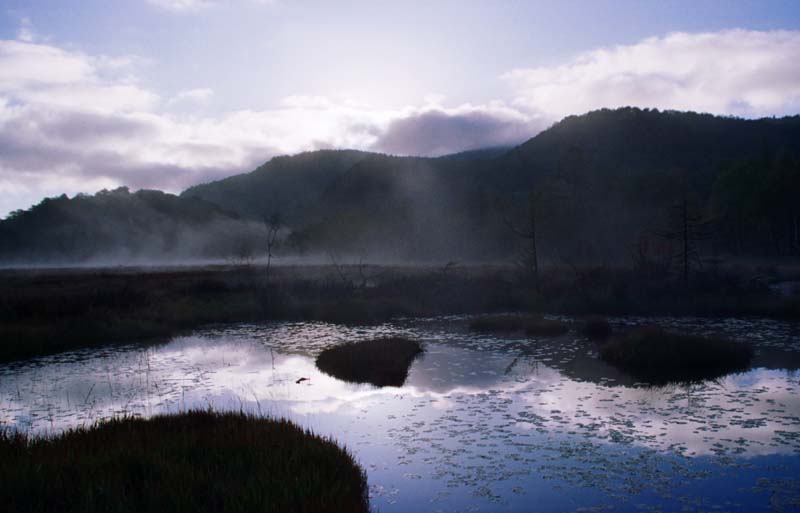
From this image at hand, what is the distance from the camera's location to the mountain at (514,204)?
6925cm

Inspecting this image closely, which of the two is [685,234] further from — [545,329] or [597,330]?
[545,329]

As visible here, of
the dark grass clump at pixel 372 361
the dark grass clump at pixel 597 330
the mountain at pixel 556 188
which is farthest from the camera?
the mountain at pixel 556 188

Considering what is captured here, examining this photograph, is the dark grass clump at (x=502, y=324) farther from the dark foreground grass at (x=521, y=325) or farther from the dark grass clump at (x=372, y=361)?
the dark grass clump at (x=372, y=361)

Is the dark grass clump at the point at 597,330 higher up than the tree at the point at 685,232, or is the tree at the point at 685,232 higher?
the tree at the point at 685,232

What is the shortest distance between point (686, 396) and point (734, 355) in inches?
212

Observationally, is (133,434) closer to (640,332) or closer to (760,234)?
(640,332)

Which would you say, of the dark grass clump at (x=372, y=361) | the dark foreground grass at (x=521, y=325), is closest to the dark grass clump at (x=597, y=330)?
the dark foreground grass at (x=521, y=325)

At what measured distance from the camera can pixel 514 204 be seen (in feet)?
298

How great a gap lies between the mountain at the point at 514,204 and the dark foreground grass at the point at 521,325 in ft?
55.3

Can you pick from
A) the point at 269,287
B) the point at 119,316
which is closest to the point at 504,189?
the point at 269,287

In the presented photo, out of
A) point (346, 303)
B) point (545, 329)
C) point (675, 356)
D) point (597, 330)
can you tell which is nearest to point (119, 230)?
point (346, 303)

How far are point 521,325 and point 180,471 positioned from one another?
73.5 feet

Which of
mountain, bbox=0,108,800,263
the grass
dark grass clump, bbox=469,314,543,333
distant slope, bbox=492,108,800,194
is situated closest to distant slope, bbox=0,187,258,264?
mountain, bbox=0,108,800,263

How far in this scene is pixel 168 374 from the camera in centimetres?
1938
